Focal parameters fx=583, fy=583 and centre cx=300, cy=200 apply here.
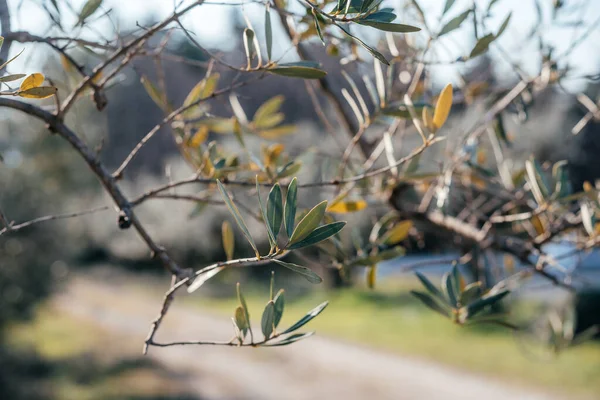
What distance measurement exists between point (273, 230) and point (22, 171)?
19.4ft

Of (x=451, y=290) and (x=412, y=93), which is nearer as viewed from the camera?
(x=451, y=290)

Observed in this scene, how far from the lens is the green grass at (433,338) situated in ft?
19.1

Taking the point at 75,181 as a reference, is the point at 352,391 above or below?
below

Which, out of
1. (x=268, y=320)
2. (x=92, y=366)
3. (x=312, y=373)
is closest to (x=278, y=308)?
(x=268, y=320)

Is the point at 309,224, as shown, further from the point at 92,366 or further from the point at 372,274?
the point at 92,366

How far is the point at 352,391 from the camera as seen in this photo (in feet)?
19.9

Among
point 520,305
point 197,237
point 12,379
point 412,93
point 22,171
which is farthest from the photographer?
point 197,237

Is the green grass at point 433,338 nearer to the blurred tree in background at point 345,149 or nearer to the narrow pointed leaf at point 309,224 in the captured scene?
the blurred tree in background at point 345,149

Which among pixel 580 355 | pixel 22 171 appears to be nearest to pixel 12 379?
pixel 22 171

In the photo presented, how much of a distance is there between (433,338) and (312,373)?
1.75 m

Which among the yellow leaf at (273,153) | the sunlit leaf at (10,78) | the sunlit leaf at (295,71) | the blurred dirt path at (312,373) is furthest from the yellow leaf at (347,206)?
the blurred dirt path at (312,373)

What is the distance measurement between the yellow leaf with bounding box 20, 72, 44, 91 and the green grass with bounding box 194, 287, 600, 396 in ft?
13.2

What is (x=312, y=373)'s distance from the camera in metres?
6.75

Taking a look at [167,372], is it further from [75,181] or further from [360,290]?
[360,290]
